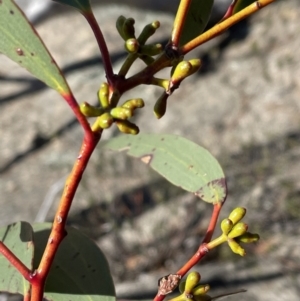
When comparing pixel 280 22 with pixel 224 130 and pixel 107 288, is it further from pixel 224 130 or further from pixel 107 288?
pixel 107 288

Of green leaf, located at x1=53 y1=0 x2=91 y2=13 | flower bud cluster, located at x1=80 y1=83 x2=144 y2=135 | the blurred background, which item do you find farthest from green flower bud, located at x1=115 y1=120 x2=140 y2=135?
the blurred background

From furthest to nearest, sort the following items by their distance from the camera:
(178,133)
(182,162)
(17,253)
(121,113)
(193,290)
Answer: (178,133), (182,162), (17,253), (193,290), (121,113)

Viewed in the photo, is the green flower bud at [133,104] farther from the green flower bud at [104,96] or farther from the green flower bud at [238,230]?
the green flower bud at [238,230]

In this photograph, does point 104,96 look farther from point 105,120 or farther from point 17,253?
point 17,253

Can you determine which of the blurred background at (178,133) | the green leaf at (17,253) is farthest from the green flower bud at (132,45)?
the blurred background at (178,133)

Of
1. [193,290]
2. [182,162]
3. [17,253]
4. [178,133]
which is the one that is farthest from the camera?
[178,133]

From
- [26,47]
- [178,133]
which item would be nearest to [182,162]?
[26,47]

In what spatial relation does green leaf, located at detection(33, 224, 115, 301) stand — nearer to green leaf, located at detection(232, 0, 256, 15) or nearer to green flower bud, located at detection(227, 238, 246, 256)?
green flower bud, located at detection(227, 238, 246, 256)
